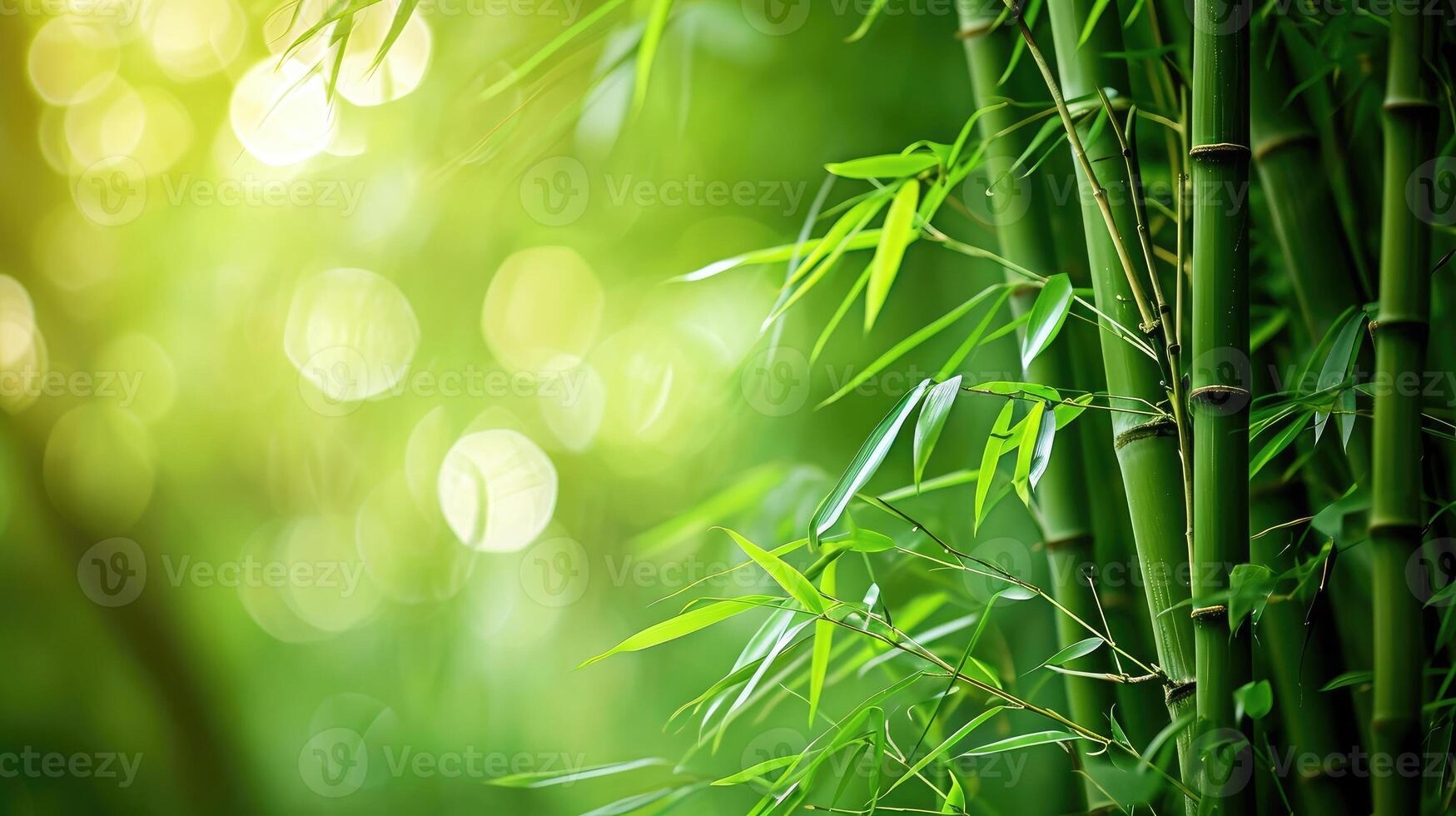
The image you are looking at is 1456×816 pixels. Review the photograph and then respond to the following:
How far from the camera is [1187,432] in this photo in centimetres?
35

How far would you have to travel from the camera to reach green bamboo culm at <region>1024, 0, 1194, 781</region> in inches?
Result: 14.6

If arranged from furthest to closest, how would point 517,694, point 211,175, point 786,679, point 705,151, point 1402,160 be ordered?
1. point 211,175
2. point 517,694
3. point 705,151
4. point 786,679
5. point 1402,160

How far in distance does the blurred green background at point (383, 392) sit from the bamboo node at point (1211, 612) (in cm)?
55

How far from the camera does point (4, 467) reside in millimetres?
1166

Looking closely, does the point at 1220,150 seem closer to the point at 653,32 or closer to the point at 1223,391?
the point at 1223,391

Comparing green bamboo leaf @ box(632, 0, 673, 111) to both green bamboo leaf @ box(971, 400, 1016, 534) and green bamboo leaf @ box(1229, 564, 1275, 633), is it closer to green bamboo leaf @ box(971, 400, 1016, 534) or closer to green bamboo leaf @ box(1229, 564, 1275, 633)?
green bamboo leaf @ box(971, 400, 1016, 534)

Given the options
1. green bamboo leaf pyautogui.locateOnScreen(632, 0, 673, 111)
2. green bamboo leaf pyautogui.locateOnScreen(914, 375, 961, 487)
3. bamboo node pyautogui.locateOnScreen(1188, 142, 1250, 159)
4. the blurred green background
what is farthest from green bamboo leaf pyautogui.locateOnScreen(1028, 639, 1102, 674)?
the blurred green background

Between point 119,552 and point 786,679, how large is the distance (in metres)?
0.96

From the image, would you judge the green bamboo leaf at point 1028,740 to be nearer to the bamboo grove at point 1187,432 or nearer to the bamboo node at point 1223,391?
the bamboo grove at point 1187,432

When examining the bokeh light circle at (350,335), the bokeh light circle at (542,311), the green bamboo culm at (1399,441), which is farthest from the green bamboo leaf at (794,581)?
the bokeh light circle at (350,335)

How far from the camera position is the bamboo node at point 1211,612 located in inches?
12.5

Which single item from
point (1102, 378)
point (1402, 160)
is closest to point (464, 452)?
point (1102, 378)

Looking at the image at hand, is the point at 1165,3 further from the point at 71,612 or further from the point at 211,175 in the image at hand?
the point at 71,612

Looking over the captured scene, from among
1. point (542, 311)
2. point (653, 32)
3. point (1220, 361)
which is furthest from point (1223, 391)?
point (542, 311)
